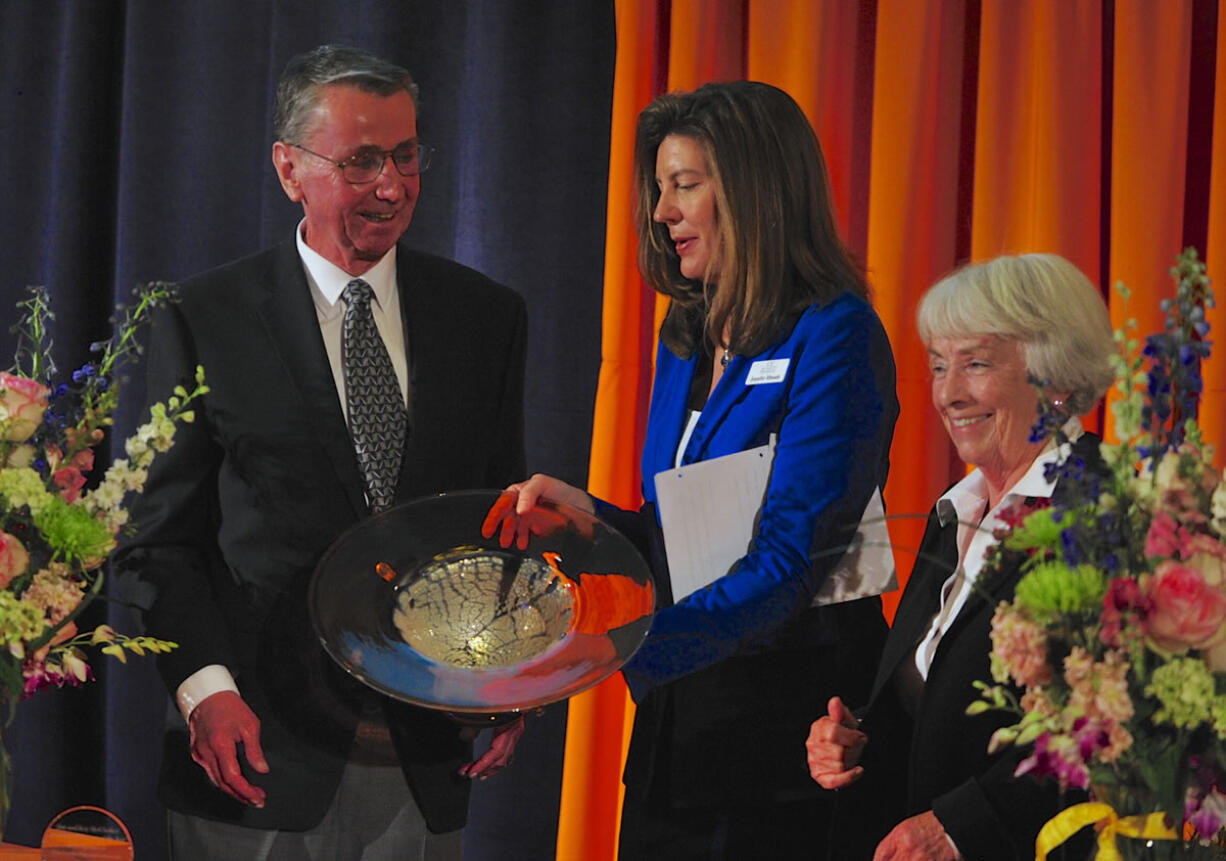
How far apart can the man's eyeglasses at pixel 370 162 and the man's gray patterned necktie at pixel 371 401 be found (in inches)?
7.1

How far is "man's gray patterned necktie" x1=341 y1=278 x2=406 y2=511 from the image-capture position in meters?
2.25

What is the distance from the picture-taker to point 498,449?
239 cm

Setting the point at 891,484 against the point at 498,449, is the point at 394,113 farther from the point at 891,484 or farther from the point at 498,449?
the point at 891,484

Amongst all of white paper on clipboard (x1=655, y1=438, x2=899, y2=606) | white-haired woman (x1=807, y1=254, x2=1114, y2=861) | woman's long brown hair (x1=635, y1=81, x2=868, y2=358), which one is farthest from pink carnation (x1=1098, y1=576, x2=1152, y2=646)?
woman's long brown hair (x1=635, y1=81, x2=868, y2=358)

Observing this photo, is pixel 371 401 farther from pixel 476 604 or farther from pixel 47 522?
pixel 47 522

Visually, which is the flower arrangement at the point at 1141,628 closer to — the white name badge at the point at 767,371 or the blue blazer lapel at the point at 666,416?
the white name badge at the point at 767,371

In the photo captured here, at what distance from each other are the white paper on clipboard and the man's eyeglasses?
0.70 m

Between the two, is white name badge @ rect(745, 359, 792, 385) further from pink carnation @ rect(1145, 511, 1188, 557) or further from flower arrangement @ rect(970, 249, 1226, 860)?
pink carnation @ rect(1145, 511, 1188, 557)

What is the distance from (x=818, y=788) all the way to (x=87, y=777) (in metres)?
2.27

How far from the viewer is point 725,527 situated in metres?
2.12

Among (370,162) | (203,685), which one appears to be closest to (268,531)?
(203,685)

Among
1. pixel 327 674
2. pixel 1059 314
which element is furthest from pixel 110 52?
pixel 1059 314

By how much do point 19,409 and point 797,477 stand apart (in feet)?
3.39

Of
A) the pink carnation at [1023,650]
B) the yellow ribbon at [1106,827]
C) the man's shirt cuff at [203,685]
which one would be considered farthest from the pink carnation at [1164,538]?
the man's shirt cuff at [203,685]
